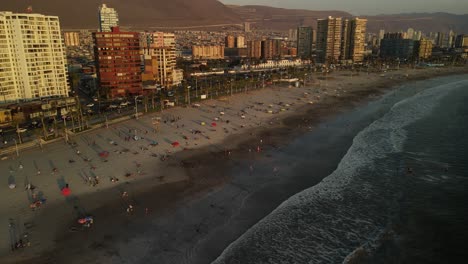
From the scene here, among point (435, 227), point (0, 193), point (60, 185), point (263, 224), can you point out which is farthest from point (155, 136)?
point (435, 227)

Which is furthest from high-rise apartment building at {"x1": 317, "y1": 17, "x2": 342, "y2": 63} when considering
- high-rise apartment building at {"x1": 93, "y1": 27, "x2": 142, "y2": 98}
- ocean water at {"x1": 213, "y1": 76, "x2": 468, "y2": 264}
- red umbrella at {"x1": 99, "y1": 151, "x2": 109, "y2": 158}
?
red umbrella at {"x1": 99, "y1": 151, "x2": 109, "y2": 158}

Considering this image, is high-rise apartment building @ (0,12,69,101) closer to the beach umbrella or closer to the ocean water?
the beach umbrella

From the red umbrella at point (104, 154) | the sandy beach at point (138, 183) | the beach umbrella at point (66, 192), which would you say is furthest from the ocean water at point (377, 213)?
the red umbrella at point (104, 154)

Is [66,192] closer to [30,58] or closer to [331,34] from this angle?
[30,58]

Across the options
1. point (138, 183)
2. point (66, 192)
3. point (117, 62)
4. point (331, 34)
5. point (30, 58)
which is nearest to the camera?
point (66, 192)

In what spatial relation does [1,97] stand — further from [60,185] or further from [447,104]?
[447,104]

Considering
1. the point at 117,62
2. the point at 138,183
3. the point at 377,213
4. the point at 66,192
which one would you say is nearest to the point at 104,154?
the point at 138,183
